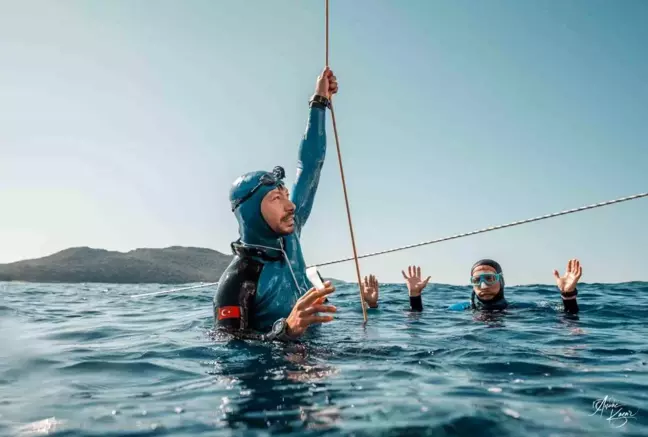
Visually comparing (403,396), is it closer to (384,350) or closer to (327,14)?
(384,350)

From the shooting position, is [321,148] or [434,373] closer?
[434,373]

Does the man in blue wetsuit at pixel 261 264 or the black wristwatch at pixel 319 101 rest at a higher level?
the black wristwatch at pixel 319 101

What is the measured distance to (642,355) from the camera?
4387mm

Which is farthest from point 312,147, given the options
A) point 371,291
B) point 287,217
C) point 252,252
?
point 371,291

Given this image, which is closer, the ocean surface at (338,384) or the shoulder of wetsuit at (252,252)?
the ocean surface at (338,384)

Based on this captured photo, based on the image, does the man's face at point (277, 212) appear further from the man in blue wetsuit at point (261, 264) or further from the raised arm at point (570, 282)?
the raised arm at point (570, 282)

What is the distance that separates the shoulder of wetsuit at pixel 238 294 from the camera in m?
4.52


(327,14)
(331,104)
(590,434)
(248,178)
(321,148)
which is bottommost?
(590,434)

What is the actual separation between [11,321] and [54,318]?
73 centimetres

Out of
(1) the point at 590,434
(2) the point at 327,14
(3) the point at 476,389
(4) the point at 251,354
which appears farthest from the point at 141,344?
(1) the point at 590,434

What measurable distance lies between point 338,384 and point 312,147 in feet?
10.9

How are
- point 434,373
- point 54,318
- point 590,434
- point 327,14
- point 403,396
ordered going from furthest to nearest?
point 54,318
point 327,14
point 434,373
point 403,396
point 590,434

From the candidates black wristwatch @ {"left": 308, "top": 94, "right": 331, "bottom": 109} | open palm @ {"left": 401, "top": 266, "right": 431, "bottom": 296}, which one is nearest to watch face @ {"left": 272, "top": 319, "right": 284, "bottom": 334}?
black wristwatch @ {"left": 308, "top": 94, "right": 331, "bottom": 109}
